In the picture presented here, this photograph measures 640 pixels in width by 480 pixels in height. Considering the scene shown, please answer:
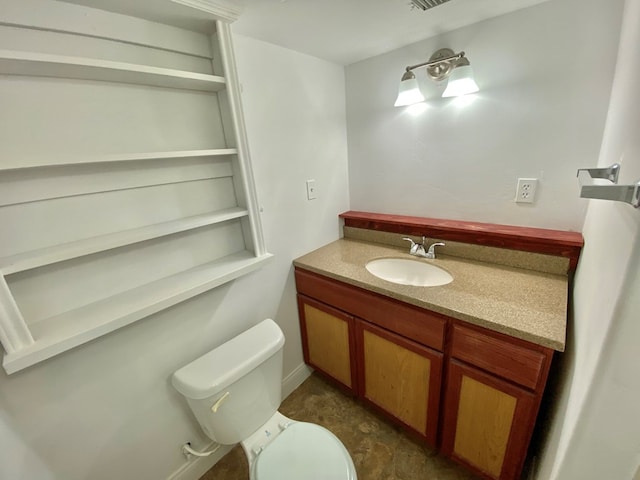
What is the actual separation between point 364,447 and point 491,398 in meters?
0.75

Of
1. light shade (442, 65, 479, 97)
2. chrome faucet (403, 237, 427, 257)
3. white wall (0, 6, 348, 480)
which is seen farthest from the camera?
chrome faucet (403, 237, 427, 257)

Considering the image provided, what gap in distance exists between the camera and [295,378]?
1761 millimetres

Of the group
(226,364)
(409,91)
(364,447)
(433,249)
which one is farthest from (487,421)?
(409,91)

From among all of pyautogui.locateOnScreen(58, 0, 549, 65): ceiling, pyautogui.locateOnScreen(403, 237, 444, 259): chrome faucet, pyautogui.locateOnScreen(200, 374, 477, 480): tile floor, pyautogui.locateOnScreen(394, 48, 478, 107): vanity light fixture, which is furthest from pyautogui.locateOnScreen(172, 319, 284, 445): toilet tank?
pyautogui.locateOnScreen(394, 48, 478, 107): vanity light fixture

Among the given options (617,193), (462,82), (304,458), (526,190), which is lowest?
(304,458)

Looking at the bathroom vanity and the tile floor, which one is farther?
the tile floor

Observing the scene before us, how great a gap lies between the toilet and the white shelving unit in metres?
0.32

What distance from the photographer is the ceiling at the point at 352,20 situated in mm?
990

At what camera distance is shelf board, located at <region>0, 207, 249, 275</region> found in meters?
0.74

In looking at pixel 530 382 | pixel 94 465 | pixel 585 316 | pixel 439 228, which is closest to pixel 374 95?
pixel 439 228

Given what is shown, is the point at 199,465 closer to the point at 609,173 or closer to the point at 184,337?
the point at 184,337

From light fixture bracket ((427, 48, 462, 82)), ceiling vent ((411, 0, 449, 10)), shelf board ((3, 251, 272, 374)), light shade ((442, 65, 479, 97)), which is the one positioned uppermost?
ceiling vent ((411, 0, 449, 10))

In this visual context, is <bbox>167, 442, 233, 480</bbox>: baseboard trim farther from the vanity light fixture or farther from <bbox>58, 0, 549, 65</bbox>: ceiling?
the vanity light fixture

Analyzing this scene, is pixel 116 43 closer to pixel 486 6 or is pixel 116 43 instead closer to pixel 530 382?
pixel 486 6
